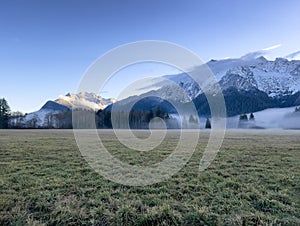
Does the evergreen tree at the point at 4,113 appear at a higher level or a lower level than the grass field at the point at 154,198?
higher

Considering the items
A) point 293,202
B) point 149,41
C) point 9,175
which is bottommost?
point 293,202

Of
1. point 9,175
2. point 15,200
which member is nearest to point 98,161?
point 9,175

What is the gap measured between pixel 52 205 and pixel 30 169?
218 inches

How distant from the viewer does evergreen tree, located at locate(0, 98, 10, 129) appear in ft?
312

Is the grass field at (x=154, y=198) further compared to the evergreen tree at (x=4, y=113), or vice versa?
the evergreen tree at (x=4, y=113)

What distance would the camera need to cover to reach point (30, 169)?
12.4 metres

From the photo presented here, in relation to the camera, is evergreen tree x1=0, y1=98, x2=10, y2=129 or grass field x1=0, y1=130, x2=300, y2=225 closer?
grass field x1=0, y1=130, x2=300, y2=225

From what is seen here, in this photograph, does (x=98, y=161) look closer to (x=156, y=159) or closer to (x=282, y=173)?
(x=156, y=159)

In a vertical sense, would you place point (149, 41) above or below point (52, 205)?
above

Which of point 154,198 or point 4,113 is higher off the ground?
point 4,113

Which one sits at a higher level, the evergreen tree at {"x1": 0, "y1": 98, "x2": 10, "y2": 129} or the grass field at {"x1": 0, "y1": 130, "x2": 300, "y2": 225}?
the evergreen tree at {"x1": 0, "y1": 98, "x2": 10, "y2": 129}

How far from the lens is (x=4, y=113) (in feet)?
320

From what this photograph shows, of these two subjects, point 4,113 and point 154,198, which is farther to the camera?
point 4,113

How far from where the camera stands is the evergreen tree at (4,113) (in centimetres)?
9500
